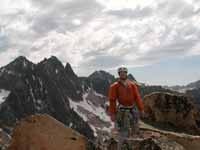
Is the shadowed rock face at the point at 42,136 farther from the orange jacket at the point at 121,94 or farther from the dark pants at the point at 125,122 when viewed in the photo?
the orange jacket at the point at 121,94

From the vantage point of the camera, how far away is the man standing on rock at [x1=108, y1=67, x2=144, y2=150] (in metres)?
18.3

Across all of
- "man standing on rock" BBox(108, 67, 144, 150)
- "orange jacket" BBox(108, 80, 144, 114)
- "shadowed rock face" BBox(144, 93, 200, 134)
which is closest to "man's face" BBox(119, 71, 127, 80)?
"man standing on rock" BBox(108, 67, 144, 150)

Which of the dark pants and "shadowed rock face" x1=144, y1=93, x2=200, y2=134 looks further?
"shadowed rock face" x1=144, y1=93, x2=200, y2=134

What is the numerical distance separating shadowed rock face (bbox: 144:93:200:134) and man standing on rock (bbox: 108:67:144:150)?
9.51 meters

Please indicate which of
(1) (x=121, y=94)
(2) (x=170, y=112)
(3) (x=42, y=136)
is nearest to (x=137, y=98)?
(1) (x=121, y=94)

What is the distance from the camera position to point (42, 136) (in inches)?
829

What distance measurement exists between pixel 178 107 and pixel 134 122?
10.4 meters

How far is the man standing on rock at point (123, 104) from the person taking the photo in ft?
60.1

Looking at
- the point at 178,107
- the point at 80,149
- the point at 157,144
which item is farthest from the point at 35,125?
the point at 178,107

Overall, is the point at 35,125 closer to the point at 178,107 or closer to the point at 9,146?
the point at 9,146

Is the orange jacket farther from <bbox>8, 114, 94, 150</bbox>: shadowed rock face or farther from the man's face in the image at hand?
<bbox>8, 114, 94, 150</bbox>: shadowed rock face

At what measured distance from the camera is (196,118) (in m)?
29.7

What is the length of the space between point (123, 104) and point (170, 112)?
1073cm

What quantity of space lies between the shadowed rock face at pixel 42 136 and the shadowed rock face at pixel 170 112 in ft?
26.9
